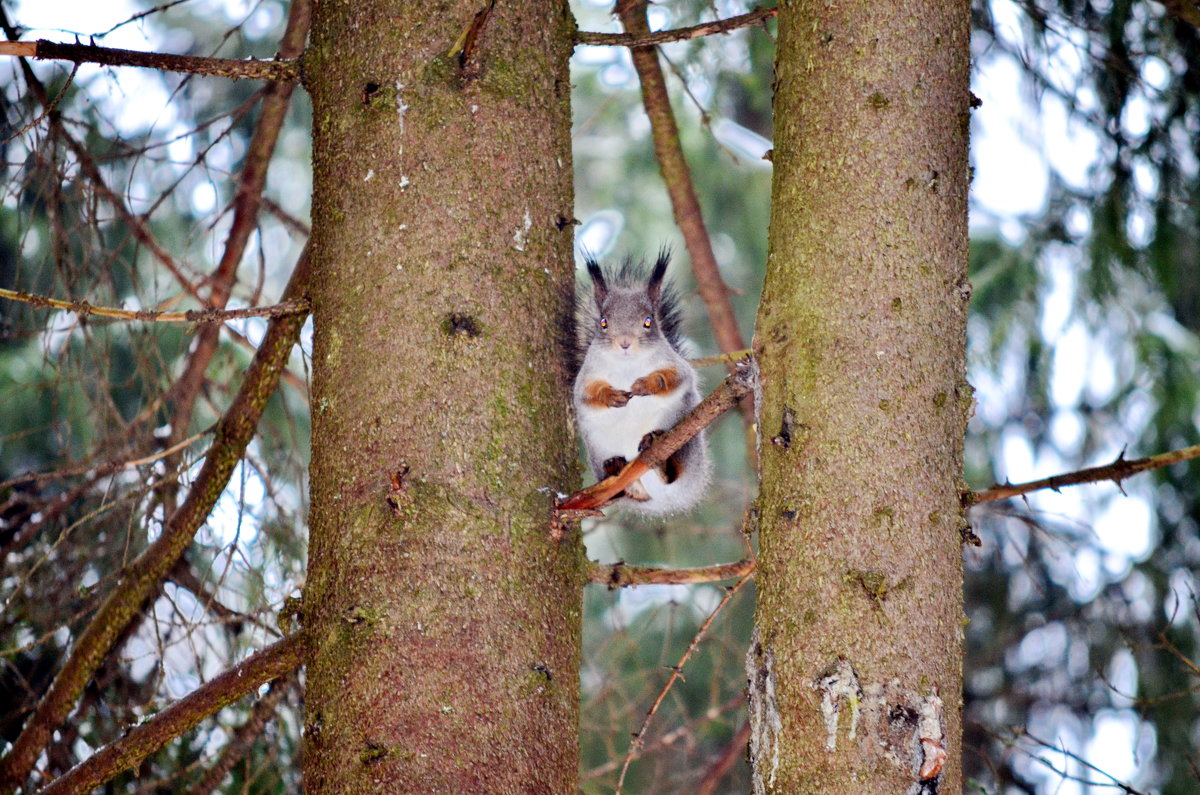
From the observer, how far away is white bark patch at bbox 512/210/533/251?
195cm

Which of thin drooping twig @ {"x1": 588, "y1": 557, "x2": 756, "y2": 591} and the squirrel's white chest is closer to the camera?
thin drooping twig @ {"x1": 588, "y1": 557, "x2": 756, "y2": 591}

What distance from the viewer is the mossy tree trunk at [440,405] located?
170 cm

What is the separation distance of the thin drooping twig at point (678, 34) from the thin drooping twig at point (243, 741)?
140 centimetres

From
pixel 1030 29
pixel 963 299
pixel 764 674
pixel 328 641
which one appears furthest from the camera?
pixel 1030 29

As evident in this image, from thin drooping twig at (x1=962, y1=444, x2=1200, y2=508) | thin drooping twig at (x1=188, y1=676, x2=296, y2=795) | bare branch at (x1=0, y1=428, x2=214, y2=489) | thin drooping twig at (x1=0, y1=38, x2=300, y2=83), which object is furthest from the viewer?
thin drooping twig at (x1=188, y1=676, x2=296, y2=795)

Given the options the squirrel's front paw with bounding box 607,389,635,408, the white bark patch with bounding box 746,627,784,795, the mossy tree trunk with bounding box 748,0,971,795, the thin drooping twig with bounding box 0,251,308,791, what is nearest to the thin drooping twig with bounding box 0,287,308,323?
the thin drooping twig with bounding box 0,251,308,791

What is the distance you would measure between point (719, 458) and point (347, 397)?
190 inches

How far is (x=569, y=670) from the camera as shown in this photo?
185 centimetres

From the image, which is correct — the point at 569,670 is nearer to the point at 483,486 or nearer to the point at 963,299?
the point at 483,486

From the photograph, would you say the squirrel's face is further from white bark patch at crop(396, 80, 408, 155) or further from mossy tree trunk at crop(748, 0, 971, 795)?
mossy tree trunk at crop(748, 0, 971, 795)

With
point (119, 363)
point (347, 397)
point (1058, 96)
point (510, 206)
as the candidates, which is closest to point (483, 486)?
point (347, 397)

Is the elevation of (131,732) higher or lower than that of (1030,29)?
lower

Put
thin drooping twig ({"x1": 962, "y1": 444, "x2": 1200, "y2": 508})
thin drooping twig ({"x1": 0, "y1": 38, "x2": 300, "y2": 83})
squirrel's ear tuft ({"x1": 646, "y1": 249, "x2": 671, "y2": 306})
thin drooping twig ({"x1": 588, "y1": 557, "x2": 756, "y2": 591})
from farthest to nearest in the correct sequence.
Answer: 1. squirrel's ear tuft ({"x1": 646, "y1": 249, "x2": 671, "y2": 306})
2. thin drooping twig ({"x1": 588, "y1": 557, "x2": 756, "y2": 591})
3. thin drooping twig ({"x1": 0, "y1": 38, "x2": 300, "y2": 83})
4. thin drooping twig ({"x1": 962, "y1": 444, "x2": 1200, "y2": 508})

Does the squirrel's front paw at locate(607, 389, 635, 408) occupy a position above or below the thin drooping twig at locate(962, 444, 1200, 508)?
above
